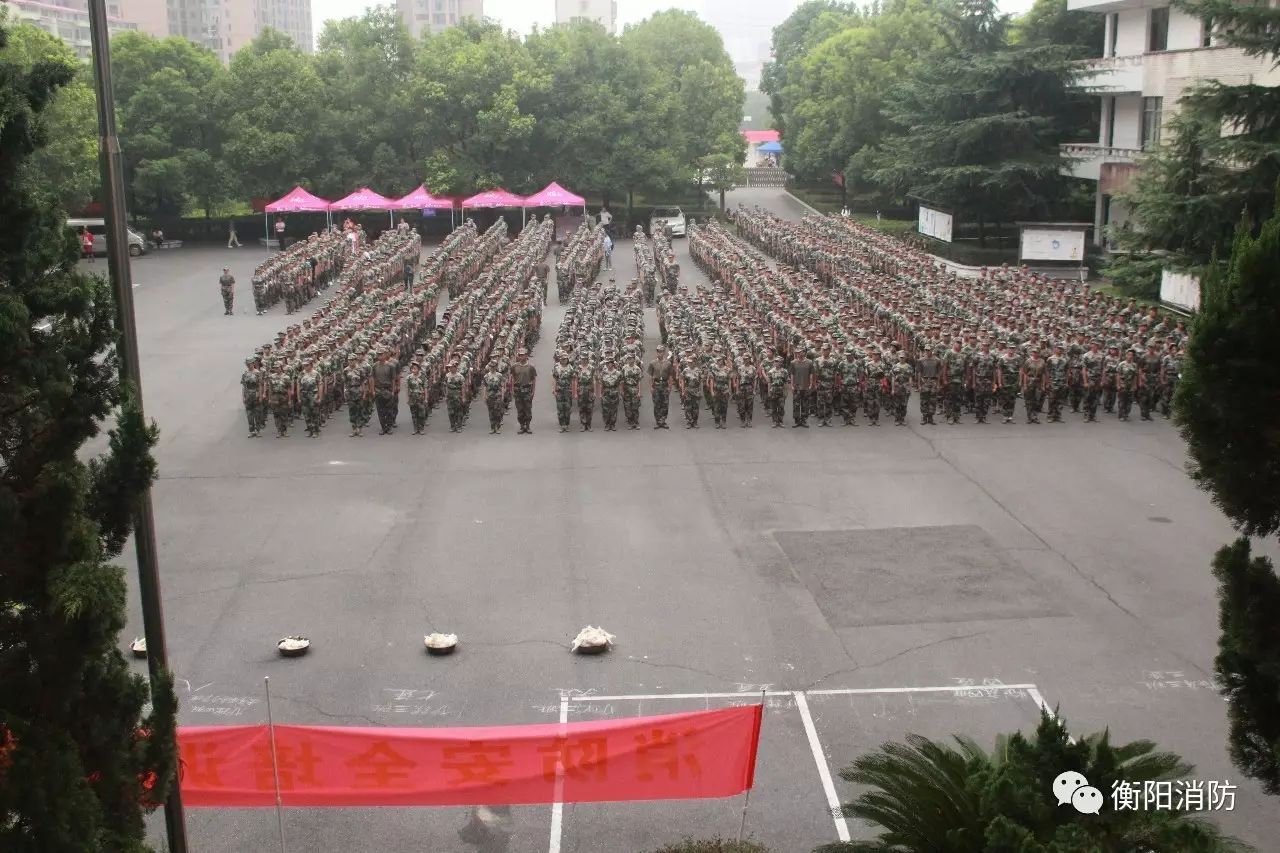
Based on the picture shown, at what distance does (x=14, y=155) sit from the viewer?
545 cm

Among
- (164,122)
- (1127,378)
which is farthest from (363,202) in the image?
(1127,378)

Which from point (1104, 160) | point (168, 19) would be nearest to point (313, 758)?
point (1104, 160)

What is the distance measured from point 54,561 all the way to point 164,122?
127ft

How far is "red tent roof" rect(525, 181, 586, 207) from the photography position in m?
40.1

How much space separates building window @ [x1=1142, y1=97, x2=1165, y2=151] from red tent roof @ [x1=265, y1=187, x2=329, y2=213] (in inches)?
933

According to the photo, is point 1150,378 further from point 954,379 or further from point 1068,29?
point 1068,29

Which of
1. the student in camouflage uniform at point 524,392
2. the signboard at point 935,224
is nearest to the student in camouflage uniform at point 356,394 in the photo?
the student in camouflage uniform at point 524,392

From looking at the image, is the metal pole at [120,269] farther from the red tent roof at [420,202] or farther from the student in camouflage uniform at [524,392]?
the red tent roof at [420,202]

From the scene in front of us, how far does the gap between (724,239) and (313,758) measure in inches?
1146

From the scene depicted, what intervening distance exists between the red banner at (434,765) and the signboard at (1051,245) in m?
25.0

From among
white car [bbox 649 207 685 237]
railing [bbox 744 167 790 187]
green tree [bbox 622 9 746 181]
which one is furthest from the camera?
railing [bbox 744 167 790 187]

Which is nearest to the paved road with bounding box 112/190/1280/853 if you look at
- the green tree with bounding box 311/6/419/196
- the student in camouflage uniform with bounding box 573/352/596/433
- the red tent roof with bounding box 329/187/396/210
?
the student in camouflage uniform with bounding box 573/352/596/433

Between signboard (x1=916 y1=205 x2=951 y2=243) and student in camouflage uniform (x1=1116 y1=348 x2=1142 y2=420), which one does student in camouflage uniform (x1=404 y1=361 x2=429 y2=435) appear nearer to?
student in camouflage uniform (x1=1116 y1=348 x2=1142 y2=420)

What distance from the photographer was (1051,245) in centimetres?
3048
